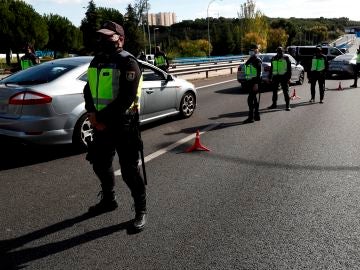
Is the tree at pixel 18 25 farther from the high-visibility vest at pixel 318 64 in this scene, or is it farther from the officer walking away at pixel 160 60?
the high-visibility vest at pixel 318 64

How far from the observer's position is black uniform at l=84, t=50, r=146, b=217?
3525 mm

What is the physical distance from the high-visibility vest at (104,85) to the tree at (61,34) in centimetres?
7649

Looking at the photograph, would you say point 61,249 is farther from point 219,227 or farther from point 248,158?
point 248,158

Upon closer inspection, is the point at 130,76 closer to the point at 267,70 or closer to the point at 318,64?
the point at 318,64

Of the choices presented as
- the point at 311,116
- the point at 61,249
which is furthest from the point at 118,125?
the point at 311,116

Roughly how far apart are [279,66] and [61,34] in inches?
2787

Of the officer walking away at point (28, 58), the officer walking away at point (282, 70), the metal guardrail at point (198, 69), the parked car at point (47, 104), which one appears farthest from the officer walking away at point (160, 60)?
the parked car at point (47, 104)

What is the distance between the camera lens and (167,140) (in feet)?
24.6

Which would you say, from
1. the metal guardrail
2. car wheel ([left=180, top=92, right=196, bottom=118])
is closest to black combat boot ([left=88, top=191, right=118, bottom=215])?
car wheel ([left=180, top=92, right=196, bottom=118])

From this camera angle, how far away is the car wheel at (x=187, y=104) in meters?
9.36

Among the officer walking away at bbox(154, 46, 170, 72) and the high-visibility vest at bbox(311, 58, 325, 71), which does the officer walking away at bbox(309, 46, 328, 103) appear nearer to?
the high-visibility vest at bbox(311, 58, 325, 71)

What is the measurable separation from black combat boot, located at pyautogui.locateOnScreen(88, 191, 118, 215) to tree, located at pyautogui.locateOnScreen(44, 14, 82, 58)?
7625 centimetres

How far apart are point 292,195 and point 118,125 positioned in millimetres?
2243

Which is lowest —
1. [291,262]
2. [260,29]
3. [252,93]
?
[291,262]
